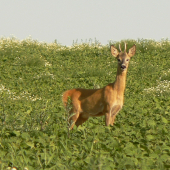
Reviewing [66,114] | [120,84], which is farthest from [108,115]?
[66,114]

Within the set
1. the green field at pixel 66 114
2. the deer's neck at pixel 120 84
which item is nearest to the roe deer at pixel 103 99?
the deer's neck at pixel 120 84

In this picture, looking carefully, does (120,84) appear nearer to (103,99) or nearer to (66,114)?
(103,99)

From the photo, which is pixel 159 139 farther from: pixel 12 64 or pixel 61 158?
pixel 12 64

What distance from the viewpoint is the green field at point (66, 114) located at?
5.55m

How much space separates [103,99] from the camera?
823cm

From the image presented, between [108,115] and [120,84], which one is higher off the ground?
[120,84]

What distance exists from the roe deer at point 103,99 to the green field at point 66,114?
11.2 inches

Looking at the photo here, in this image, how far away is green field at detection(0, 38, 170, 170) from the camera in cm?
555

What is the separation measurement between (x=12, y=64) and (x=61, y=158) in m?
12.7

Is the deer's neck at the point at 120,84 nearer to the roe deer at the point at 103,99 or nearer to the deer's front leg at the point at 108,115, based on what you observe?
the roe deer at the point at 103,99

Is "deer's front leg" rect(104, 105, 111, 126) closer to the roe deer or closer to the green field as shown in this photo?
the roe deer

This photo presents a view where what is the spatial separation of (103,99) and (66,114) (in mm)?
1006

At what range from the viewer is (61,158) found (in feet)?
18.3

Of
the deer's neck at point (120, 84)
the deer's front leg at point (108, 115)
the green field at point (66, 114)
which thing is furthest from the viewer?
the deer's neck at point (120, 84)
